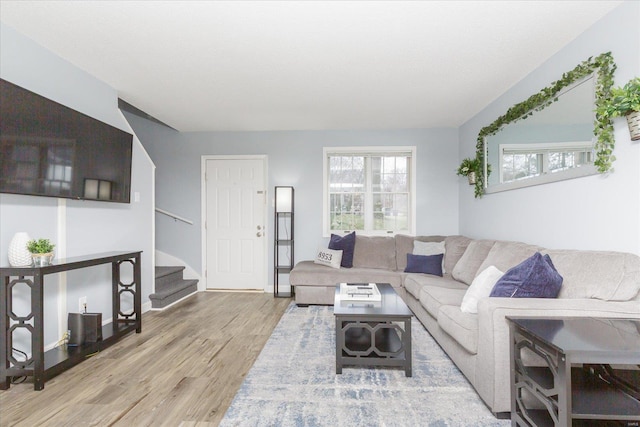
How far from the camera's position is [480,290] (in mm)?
2441

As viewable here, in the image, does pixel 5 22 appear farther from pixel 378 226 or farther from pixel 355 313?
pixel 378 226

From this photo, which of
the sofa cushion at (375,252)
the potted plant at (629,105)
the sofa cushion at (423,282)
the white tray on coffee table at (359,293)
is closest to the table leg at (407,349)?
the white tray on coffee table at (359,293)

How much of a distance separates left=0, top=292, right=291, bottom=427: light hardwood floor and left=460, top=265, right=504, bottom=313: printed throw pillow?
1721mm

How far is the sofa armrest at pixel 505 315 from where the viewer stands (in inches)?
71.3

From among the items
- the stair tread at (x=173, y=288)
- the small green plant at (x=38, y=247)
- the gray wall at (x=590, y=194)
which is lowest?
the stair tread at (x=173, y=288)

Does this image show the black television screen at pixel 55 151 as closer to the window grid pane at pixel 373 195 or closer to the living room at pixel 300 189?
the living room at pixel 300 189

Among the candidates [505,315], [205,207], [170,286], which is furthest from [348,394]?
[205,207]

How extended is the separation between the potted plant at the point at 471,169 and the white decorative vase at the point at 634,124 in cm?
229

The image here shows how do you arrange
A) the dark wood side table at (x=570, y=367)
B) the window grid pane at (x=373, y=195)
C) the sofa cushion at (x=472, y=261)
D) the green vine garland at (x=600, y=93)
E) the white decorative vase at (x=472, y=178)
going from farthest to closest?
the window grid pane at (x=373, y=195) → the white decorative vase at (x=472, y=178) → the sofa cushion at (x=472, y=261) → the green vine garland at (x=600, y=93) → the dark wood side table at (x=570, y=367)

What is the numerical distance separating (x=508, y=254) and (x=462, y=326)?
1.09 meters

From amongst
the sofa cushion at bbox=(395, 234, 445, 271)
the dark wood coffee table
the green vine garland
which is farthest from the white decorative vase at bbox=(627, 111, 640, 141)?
the sofa cushion at bbox=(395, 234, 445, 271)

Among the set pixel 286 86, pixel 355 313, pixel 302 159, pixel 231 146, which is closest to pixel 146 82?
pixel 286 86

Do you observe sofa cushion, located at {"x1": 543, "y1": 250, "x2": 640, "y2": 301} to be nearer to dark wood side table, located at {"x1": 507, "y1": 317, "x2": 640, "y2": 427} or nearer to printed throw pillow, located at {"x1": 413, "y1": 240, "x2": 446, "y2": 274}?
dark wood side table, located at {"x1": 507, "y1": 317, "x2": 640, "y2": 427}

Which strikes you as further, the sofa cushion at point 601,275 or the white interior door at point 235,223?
the white interior door at point 235,223
